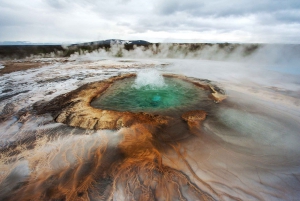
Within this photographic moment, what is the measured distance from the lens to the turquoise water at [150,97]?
6516 millimetres

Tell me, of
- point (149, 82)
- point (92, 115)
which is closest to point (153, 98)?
point (149, 82)

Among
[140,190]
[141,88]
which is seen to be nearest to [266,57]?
[141,88]

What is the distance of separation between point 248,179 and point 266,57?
73.1 ft

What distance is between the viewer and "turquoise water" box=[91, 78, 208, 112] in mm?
6516

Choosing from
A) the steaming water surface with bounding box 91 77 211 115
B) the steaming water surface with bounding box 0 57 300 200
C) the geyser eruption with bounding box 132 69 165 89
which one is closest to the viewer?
the steaming water surface with bounding box 0 57 300 200

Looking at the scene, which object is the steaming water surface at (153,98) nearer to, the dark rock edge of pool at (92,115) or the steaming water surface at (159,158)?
the steaming water surface at (159,158)

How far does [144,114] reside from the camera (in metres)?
5.74

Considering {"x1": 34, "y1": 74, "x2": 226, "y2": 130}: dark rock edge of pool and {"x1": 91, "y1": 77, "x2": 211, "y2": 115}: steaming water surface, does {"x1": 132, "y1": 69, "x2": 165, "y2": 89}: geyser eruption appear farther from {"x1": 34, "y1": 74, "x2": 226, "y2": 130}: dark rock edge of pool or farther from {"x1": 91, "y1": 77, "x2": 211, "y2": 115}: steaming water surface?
{"x1": 34, "y1": 74, "x2": 226, "y2": 130}: dark rock edge of pool

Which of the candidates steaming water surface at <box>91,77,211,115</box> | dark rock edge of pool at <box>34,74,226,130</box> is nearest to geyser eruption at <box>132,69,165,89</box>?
steaming water surface at <box>91,77,211,115</box>

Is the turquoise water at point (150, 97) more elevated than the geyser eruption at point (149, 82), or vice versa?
the geyser eruption at point (149, 82)

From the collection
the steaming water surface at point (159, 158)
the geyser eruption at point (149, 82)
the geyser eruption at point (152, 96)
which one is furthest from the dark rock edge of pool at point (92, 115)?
the geyser eruption at point (149, 82)

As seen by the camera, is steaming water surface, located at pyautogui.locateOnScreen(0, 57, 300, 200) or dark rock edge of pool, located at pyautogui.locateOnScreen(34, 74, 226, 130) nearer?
steaming water surface, located at pyautogui.locateOnScreen(0, 57, 300, 200)

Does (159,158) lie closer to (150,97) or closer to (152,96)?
(150,97)

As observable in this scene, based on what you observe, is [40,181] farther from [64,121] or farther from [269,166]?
[269,166]
